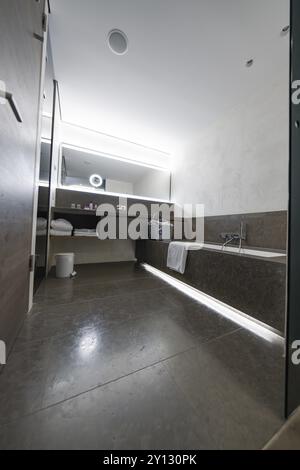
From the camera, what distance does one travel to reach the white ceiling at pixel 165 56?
139 centimetres

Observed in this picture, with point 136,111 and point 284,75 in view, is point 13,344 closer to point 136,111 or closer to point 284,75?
point 136,111

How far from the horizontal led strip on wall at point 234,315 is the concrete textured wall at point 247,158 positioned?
1191mm

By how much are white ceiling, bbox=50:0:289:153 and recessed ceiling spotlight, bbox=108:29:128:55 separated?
42mm

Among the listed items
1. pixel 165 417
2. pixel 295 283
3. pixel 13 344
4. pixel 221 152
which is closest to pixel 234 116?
pixel 221 152

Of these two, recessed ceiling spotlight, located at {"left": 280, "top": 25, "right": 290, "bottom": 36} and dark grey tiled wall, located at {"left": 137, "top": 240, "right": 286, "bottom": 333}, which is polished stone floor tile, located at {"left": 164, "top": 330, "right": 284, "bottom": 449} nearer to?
dark grey tiled wall, located at {"left": 137, "top": 240, "right": 286, "bottom": 333}

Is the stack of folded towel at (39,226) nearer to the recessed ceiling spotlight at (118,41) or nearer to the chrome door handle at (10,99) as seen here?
the chrome door handle at (10,99)

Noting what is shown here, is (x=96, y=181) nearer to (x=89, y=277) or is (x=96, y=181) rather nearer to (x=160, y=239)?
(x=160, y=239)

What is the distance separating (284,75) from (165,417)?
293 cm

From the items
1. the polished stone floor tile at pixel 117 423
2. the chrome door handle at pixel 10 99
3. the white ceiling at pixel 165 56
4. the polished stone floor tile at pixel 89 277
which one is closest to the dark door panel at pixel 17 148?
the chrome door handle at pixel 10 99

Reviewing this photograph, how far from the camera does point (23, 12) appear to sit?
853 millimetres

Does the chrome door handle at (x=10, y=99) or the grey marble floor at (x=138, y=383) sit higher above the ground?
the chrome door handle at (x=10, y=99)

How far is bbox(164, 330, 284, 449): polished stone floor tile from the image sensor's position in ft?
1.86

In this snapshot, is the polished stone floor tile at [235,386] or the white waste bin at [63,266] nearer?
the polished stone floor tile at [235,386]

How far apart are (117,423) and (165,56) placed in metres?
2.72
